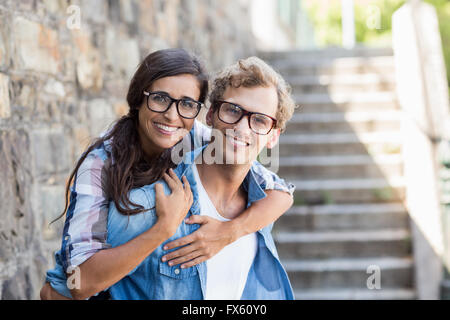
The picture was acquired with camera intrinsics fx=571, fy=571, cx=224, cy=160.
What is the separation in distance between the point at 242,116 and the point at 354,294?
9.30 ft

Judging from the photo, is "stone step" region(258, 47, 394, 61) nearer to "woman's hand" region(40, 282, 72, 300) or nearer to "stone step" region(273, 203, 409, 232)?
"stone step" region(273, 203, 409, 232)

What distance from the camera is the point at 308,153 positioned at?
18.0 ft

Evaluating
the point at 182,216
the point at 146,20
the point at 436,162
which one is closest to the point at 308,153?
the point at 436,162

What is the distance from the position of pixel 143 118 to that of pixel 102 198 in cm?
36

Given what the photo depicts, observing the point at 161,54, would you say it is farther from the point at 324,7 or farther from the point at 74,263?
the point at 324,7

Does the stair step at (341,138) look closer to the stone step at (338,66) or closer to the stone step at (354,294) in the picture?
the stone step at (338,66)

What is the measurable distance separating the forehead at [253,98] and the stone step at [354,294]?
2666 mm

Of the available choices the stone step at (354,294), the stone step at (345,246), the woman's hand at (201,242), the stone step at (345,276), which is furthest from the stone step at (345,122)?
the woman's hand at (201,242)

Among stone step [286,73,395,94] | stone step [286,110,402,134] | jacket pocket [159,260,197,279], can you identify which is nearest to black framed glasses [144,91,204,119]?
jacket pocket [159,260,197,279]

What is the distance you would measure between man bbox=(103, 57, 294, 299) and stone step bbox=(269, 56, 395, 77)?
15.0 ft

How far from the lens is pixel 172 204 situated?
1.73 m

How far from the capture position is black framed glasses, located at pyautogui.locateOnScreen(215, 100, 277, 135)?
5.96 ft

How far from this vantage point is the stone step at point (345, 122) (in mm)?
5516

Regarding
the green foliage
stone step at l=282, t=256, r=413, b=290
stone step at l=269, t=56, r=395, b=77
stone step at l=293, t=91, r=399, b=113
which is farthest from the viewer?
the green foliage
